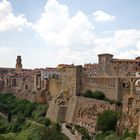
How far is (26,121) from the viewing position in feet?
124

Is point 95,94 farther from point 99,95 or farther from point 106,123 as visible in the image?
point 106,123

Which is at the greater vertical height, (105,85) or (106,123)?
(105,85)

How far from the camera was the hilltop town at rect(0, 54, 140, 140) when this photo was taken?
27500 mm

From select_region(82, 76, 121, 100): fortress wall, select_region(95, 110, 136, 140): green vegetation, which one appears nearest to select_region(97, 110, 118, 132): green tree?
select_region(95, 110, 136, 140): green vegetation

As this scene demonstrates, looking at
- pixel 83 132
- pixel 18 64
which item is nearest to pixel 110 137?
pixel 83 132

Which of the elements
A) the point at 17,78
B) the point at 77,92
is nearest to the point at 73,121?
the point at 77,92

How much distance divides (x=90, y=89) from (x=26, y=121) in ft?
25.4

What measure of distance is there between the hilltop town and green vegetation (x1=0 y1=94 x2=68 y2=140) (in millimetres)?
1428

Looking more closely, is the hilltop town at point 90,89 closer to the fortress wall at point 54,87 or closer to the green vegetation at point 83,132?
the fortress wall at point 54,87

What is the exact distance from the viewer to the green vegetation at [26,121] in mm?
28344

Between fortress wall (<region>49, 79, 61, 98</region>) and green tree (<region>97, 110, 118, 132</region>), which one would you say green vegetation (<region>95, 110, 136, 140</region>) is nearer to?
green tree (<region>97, 110, 118, 132</region>)

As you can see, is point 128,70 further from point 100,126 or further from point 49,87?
point 100,126

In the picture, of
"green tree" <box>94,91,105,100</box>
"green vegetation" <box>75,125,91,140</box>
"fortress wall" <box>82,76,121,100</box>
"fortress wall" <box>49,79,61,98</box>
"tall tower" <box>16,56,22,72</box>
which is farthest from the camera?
"tall tower" <box>16,56,22,72</box>

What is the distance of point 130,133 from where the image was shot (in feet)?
77.8
